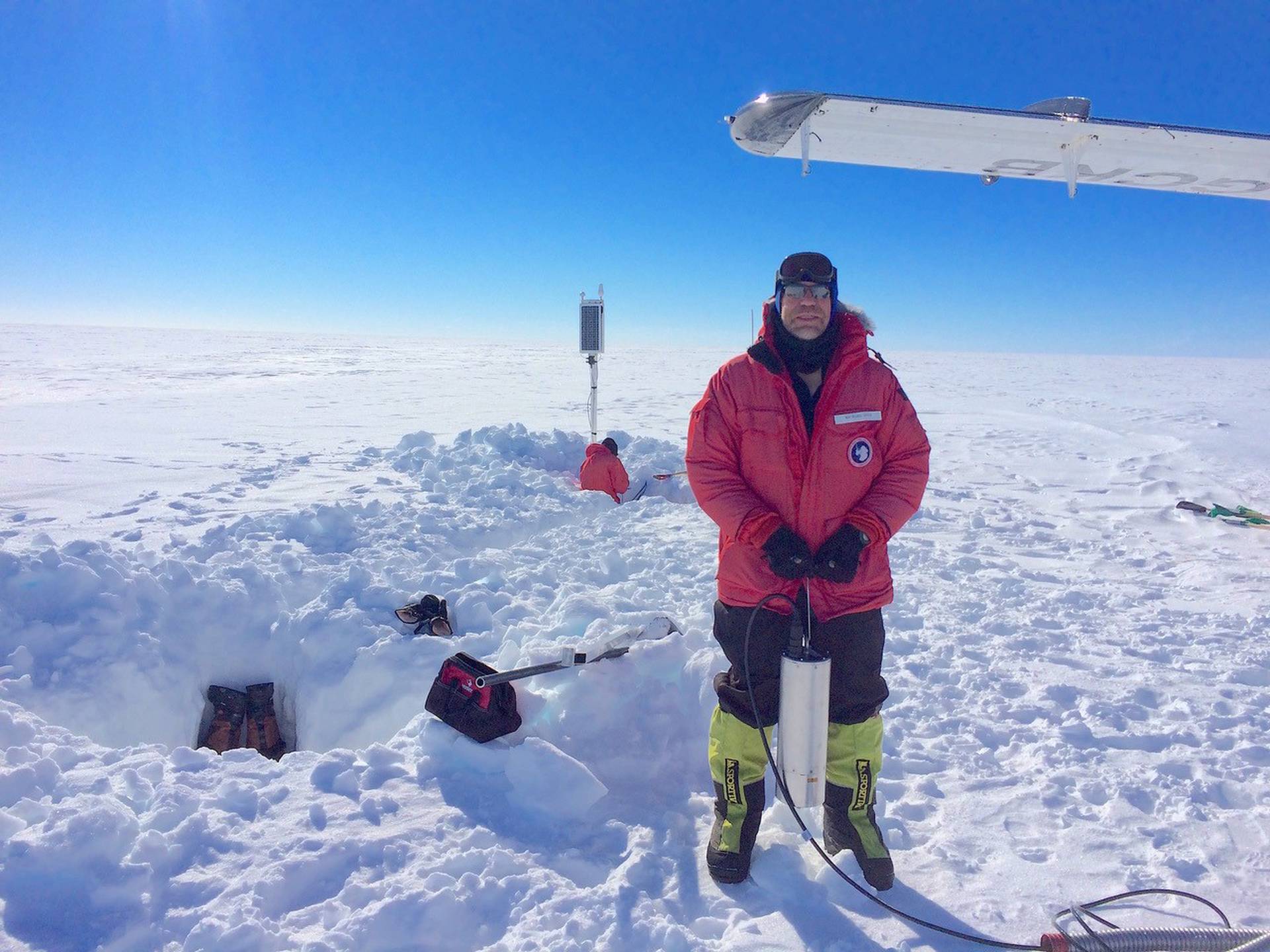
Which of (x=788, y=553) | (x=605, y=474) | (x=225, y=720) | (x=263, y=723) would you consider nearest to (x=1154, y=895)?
(x=788, y=553)

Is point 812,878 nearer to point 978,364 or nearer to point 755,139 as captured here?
point 755,139

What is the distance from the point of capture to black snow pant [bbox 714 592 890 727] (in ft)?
7.80

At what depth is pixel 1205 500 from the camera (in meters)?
8.27

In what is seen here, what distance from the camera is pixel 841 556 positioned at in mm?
2189

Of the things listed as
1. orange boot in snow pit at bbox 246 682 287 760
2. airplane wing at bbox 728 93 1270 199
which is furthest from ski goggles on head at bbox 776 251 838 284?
orange boot in snow pit at bbox 246 682 287 760

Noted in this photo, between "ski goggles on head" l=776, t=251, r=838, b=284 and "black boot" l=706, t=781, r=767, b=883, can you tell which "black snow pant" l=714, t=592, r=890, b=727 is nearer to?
"black boot" l=706, t=781, r=767, b=883

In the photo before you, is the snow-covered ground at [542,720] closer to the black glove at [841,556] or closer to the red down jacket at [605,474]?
the red down jacket at [605,474]

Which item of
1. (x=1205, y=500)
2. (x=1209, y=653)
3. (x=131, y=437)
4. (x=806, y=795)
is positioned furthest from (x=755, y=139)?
(x=131, y=437)

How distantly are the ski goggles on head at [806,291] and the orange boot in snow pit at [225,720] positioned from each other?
3856 millimetres

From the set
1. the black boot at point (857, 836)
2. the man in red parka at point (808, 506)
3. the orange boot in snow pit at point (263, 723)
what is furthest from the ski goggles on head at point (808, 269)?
the orange boot in snow pit at point (263, 723)

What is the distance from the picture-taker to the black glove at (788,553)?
7.28 feet

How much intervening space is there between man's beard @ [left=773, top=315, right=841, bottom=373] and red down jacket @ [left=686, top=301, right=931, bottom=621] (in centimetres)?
3

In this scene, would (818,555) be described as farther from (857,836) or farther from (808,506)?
(857,836)

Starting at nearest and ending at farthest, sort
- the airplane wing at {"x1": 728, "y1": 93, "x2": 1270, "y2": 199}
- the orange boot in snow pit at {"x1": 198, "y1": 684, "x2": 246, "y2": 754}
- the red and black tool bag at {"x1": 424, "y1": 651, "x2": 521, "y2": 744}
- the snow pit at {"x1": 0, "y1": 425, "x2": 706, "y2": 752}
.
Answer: the red and black tool bag at {"x1": 424, "y1": 651, "x2": 521, "y2": 744}, the snow pit at {"x1": 0, "y1": 425, "x2": 706, "y2": 752}, the orange boot in snow pit at {"x1": 198, "y1": 684, "x2": 246, "y2": 754}, the airplane wing at {"x1": 728, "y1": 93, "x2": 1270, "y2": 199}
